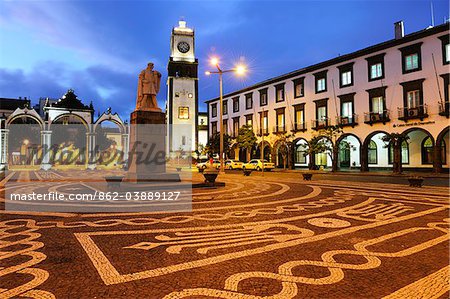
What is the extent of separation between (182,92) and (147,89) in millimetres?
48191

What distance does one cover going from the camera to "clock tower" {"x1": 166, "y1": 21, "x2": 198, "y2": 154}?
60.9 meters

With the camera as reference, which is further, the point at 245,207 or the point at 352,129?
the point at 352,129

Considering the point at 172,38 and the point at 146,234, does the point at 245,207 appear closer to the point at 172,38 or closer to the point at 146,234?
the point at 146,234

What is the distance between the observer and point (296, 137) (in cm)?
→ 3809

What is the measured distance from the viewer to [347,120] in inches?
1275

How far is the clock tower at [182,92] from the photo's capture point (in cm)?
6088

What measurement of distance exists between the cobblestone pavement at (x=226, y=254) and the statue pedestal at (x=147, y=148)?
585 cm

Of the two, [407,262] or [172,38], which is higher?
[172,38]

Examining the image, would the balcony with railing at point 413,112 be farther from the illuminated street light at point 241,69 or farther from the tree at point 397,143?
the illuminated street light at point 241,69

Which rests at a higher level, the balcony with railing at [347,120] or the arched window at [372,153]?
the balcony with railing at [347,120]

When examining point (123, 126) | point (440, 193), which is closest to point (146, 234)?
point (440, 193)

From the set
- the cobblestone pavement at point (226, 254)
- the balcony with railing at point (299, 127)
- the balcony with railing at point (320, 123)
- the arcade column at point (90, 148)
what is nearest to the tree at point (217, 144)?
the balcony with railing at point (299, 127)

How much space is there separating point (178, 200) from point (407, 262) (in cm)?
735

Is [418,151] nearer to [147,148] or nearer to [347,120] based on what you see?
[347,120]
